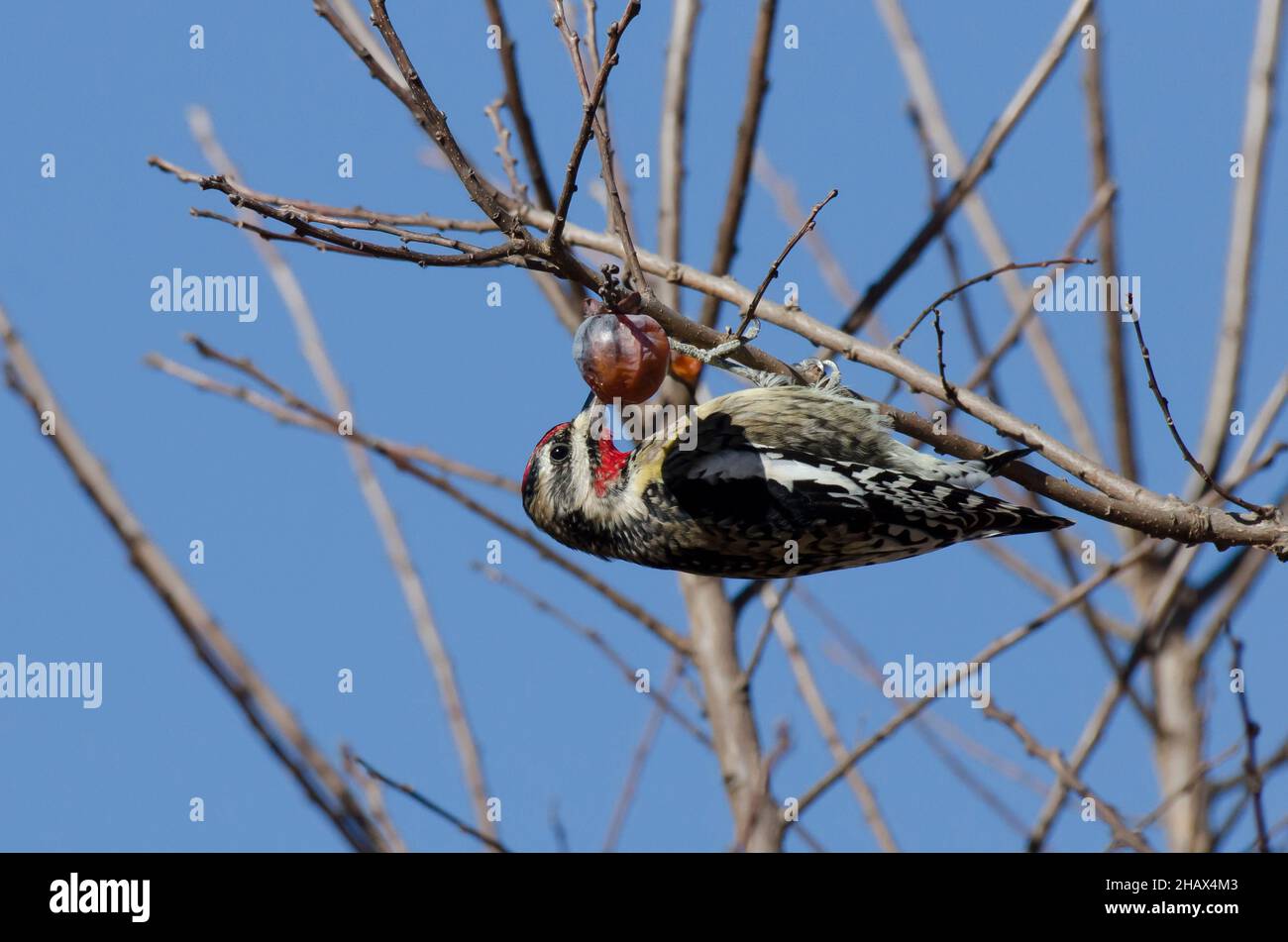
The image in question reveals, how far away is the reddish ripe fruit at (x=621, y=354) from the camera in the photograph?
3.68 m

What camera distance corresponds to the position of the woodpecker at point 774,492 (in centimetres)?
460

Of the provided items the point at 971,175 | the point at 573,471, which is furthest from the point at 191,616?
the point at 971,175

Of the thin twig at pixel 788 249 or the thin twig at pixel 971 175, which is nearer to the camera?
the thin twig at pixel 788 249

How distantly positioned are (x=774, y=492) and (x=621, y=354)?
111 centimetres

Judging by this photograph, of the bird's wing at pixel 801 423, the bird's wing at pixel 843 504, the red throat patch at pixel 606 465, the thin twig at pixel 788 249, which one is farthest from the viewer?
the red throat patch at pixel 606 465

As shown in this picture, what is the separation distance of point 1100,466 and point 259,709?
2.42m

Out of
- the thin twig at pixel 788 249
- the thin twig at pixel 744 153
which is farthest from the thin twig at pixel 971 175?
the thin twig at pixel 788 249

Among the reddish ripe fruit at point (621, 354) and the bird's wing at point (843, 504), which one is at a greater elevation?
the reddish ripe fruit at point (621, 354)

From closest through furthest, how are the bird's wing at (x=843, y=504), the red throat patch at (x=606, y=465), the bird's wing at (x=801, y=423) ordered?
the bird's wing at (x=843, y=504), the bird's wing at (x=801, y=423), the red throat patch at (x=606, y=465)

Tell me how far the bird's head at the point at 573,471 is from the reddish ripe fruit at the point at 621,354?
125cm

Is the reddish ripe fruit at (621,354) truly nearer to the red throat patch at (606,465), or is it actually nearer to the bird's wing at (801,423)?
the bird's wing at (801,423)
